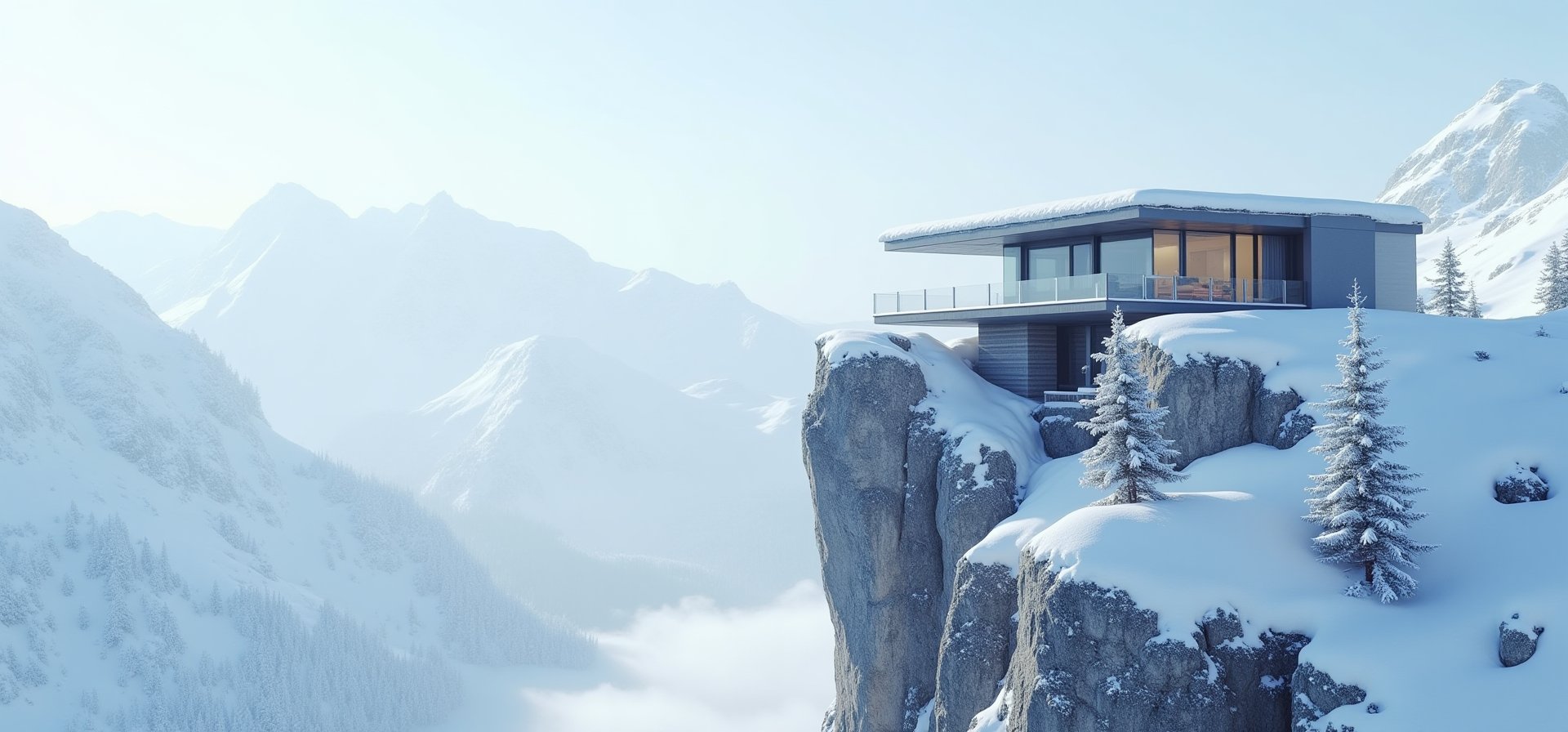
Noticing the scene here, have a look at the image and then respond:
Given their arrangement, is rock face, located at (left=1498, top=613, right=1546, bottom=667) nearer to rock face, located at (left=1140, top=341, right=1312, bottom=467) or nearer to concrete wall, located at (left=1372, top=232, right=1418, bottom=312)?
rock face, located at (left=1140, top=341, right=1312, bottom=467)

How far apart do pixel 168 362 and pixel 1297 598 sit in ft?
690

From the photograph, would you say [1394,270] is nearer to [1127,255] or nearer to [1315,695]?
[1127,255]

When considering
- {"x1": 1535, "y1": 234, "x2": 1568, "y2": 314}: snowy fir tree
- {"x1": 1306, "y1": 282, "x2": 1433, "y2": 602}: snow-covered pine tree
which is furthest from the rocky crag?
{"x1": 1535, "y1": 234, "x2": 1568, "y2": 314}: snowy fir tree

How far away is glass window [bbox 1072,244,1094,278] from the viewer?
4325cm

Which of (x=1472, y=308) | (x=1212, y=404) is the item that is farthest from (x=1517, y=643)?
(x=1472, y=308)

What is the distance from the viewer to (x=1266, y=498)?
26.1 m

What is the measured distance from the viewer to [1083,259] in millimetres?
43938

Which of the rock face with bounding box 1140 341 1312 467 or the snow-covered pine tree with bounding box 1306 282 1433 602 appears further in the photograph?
the rock face with bounding box 1140 341 1312 467

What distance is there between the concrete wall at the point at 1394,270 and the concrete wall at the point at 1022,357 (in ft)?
43.4

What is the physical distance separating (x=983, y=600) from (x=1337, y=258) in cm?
2299

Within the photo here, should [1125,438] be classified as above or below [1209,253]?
below

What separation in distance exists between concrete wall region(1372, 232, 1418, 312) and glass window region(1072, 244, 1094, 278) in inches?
448

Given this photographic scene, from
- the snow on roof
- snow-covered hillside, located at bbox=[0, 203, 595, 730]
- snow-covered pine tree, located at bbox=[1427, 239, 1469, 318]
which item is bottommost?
snow-covered hillside, located at bbox=[0, 203, 595, 730]

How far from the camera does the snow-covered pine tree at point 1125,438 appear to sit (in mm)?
26922
